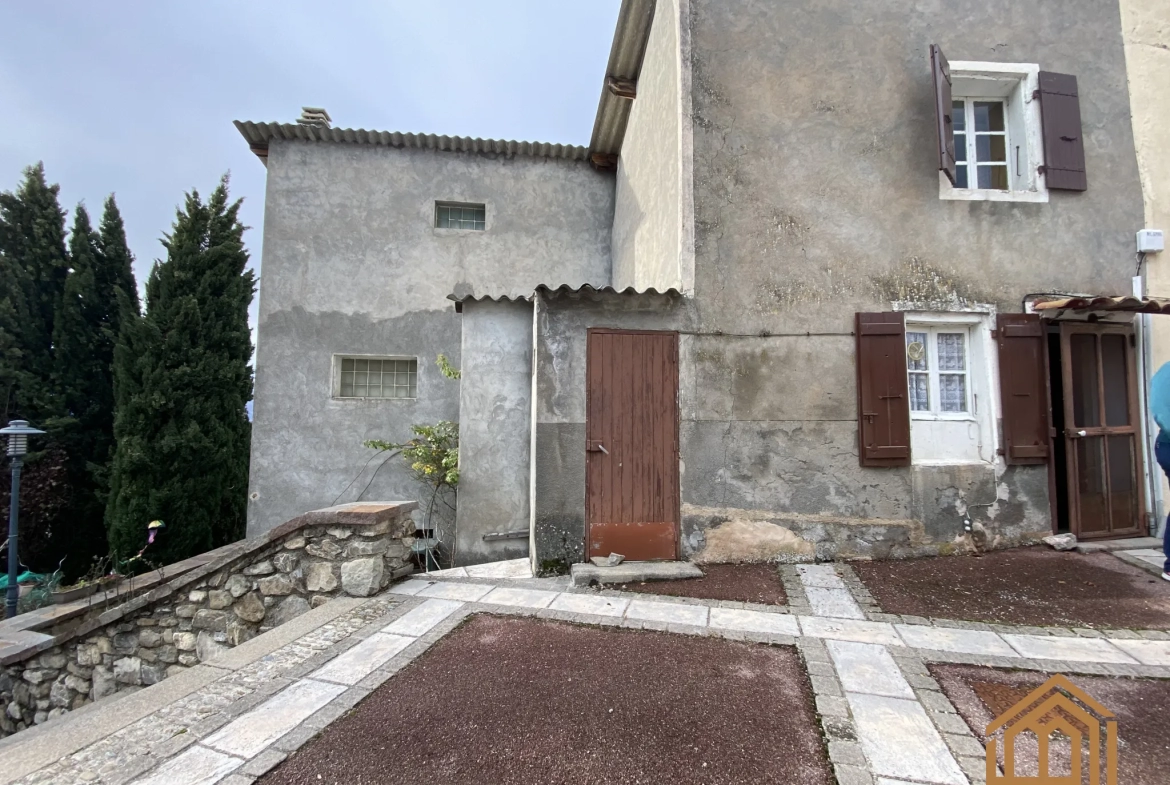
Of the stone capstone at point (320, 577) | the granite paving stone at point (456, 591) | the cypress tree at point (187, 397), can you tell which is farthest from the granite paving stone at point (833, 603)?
the cypress tree at point (187, 397)

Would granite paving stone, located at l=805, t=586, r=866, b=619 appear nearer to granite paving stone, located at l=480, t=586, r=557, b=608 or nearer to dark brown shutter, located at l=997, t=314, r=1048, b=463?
granite paving stone, located at l=480, t=586, r=557, b=608

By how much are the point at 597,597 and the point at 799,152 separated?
4.83m

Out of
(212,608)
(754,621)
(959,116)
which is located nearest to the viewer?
(754,621)

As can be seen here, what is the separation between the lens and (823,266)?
17.0 feet

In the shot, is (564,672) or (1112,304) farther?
(1112,304)

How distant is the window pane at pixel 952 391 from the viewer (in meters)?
5.27

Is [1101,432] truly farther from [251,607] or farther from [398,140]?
[398,140]

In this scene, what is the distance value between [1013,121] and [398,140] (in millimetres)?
8265

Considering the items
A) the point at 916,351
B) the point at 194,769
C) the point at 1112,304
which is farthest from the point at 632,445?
the point at 1112,304

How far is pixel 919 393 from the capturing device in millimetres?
5262

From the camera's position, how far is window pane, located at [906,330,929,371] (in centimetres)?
527

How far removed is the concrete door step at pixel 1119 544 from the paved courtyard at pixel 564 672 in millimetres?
1853

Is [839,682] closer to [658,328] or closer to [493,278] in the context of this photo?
[658,328]

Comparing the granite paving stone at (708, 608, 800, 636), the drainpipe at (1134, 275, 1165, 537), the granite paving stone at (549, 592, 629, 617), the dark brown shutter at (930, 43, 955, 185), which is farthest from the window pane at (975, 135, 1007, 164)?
the granite paving stone at (549, 592, 629, 617)
